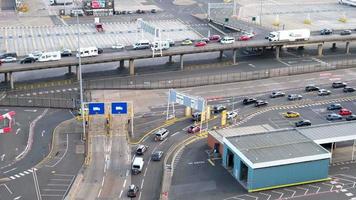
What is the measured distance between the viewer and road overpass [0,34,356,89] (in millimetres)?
105188

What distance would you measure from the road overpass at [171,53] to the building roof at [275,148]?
42.2 m

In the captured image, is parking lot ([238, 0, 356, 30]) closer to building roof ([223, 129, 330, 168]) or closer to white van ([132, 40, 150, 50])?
white van ([132, 40, 150, 50])

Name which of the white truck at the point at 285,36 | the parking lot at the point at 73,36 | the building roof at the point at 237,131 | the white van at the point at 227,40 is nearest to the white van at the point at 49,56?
the parking lot at the point at 73,36

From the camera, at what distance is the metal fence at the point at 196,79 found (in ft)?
351

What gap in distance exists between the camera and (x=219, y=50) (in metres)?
120

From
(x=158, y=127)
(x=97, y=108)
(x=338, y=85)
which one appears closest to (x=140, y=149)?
(x=97, y=108)

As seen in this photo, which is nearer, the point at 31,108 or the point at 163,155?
the point at 163,155

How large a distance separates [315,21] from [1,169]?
108 metres

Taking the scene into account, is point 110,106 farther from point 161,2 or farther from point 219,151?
point 161,2

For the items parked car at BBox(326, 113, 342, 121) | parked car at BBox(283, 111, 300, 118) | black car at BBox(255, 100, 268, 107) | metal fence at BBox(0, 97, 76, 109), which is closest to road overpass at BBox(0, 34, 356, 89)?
metal fence at BBox(0, 97, 76, 109)

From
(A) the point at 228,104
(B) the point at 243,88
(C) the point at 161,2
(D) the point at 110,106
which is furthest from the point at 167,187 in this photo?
(C) the point at 161,2

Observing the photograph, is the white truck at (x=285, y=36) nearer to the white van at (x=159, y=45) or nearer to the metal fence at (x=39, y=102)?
the white van at (x=159, y=45)

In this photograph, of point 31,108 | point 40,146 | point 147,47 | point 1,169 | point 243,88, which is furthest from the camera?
point 147,47

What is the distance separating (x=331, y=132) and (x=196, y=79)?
36.8 meters
